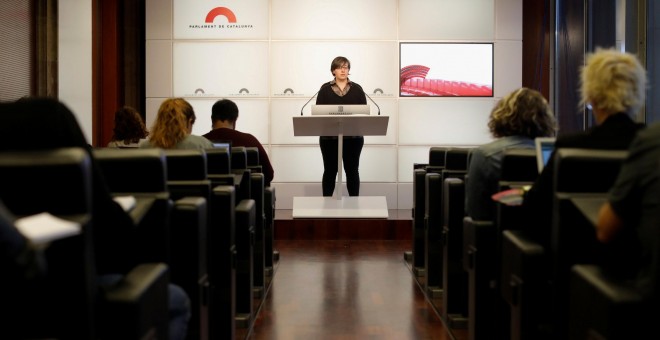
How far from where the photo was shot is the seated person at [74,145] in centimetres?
157

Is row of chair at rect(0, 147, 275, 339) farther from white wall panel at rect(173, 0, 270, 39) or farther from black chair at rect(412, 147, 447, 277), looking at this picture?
white wall panel at rect(173, 0, 270, 39)

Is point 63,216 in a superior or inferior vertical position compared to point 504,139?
inferior

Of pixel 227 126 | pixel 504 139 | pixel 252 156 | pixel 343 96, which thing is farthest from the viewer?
pixel 343 96

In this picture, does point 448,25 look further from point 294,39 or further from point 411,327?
point 411,327

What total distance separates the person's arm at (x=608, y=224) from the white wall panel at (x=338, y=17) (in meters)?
6.83

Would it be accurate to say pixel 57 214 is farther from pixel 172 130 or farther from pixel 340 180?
pixel 340 180

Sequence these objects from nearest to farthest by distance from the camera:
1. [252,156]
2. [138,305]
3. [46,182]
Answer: [46,182]
[138,305]
[252,156]

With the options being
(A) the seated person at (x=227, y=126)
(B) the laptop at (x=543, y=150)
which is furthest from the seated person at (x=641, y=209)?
(A) the seated person at (x=227, y=126)

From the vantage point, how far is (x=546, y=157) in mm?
2676

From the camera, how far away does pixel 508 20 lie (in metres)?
8.45

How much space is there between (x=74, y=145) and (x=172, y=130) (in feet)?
7.34

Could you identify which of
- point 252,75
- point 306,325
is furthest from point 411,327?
point 252,75

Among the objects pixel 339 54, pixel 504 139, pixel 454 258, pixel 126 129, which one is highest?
pixel 339 54

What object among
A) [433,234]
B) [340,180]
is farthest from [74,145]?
[340,180]
